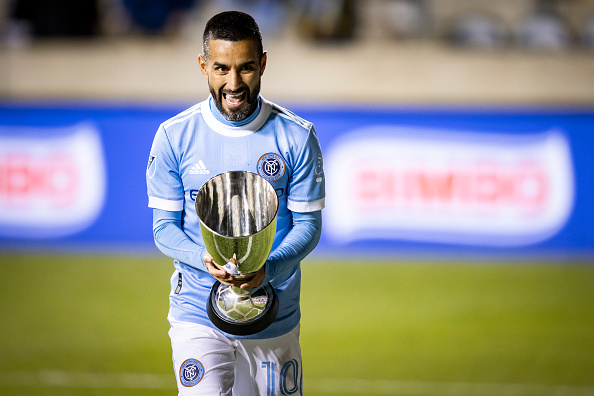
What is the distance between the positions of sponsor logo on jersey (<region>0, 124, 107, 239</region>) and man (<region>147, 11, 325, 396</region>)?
16.9ft

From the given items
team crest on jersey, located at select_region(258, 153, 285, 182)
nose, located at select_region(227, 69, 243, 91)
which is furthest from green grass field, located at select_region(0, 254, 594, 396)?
nose, located at select_region(227, 69, 243, 91)

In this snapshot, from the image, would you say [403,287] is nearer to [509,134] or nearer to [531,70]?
[509,134]

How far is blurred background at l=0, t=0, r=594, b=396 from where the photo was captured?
5816mm

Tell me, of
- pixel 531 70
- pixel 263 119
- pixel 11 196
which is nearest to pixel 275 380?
pixel 263 119

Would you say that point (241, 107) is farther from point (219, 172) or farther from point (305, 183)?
point (305, 183)

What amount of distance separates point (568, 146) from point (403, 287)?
2.18m

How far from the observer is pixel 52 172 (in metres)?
7.84

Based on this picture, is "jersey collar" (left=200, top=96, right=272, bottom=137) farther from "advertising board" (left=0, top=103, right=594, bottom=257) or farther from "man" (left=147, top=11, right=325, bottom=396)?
"advertising board" (left=0, top=103, right=594, bottom=257)

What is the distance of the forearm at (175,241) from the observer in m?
2.67

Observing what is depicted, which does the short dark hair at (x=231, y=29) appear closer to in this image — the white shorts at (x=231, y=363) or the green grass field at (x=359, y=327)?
the white shorts at (x=231, y=363)

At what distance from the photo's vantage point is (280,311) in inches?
116

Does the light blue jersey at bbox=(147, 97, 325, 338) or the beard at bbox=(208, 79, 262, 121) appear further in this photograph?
the light blue jersey at bbox=(147, 97, 325, 338)

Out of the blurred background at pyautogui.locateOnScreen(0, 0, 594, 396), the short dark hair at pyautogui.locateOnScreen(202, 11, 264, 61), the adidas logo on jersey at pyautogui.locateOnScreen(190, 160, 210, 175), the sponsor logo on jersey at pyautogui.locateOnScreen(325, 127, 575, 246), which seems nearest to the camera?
the short dark hair at pyautogui.locateOnScreen(202, 11, 264, 61)

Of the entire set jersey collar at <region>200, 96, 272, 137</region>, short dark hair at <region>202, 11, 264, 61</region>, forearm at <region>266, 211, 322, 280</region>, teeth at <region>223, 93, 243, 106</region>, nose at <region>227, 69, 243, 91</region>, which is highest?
short dark hair at <region>202, 11, 264, 61</region>
